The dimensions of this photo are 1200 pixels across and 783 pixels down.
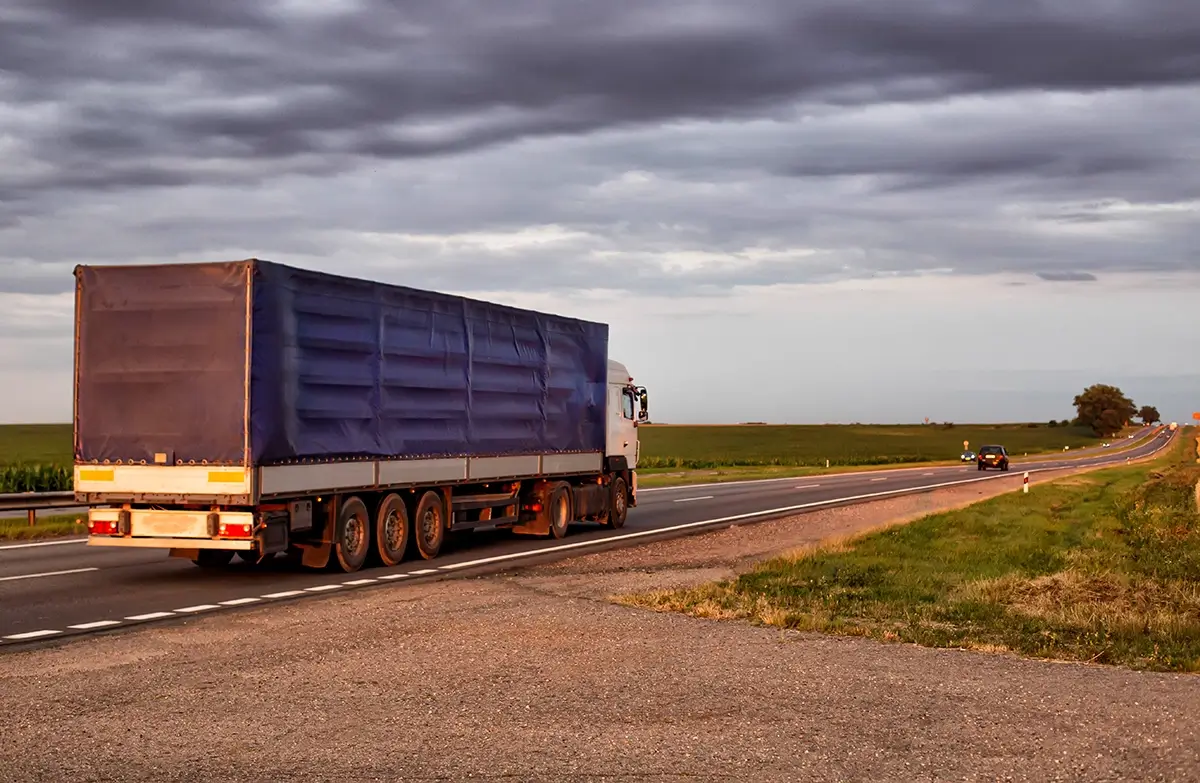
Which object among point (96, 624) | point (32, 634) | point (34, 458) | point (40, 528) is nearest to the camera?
point (32, 634)

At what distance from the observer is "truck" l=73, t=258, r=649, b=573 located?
54.8 feet

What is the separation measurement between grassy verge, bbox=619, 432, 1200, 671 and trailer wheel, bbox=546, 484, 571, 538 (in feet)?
16.9

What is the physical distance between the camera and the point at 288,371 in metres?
17.2

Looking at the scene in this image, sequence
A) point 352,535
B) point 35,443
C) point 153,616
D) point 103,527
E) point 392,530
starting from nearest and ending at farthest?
1. point 153,616
2. point 103,527
3. point 352,535
4. point 392,530
5. point 35,443

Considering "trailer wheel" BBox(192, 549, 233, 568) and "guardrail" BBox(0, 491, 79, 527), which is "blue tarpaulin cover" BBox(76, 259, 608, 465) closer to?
"trailer wheel" BBox(192, 549, 233, 568)

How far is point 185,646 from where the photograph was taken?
39.1 ft

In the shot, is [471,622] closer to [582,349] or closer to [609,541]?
[609,541]

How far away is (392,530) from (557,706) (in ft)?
35.7

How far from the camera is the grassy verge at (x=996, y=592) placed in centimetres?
1265

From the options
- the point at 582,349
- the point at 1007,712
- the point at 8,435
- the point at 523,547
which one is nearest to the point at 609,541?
the point at 523,547

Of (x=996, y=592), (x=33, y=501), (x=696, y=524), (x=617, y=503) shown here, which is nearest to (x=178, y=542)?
(x=33, y=501)

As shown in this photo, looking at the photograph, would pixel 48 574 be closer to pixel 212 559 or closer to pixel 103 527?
pixel 103 527

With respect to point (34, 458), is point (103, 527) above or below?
below

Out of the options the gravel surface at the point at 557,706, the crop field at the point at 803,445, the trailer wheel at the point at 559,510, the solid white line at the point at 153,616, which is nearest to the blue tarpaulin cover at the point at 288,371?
the solid white line at the point at 153,616
